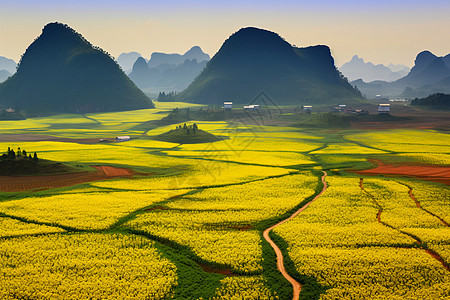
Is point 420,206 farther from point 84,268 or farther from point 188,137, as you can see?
point 188,137

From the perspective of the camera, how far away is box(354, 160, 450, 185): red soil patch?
57.1 m

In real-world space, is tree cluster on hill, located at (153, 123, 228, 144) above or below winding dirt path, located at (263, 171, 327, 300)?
above

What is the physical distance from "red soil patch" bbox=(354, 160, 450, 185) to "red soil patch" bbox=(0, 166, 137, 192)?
1774 inches

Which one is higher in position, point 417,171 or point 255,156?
point 255,156

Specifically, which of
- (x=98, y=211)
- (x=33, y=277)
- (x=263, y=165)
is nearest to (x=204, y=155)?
(x=263, y=165)

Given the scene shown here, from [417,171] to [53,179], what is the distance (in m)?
64.5

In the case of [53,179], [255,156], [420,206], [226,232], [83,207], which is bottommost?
[226,232]

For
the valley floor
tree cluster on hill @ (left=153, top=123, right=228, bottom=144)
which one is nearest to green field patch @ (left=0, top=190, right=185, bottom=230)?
the valley floor

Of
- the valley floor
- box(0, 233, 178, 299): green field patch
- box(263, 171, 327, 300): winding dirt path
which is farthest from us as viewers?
the valley floor

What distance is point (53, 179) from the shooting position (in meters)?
56.2

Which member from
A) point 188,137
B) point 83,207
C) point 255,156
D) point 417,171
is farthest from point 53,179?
point 417,171

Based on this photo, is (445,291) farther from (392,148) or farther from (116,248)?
(392,148)

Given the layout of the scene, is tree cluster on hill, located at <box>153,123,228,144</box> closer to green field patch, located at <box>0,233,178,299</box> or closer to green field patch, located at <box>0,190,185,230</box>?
green field patch, located at <box>0,190,185,230</box>

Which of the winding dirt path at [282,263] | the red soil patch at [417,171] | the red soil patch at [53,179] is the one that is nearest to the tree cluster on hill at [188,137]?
the red soil patch at [53,179]
